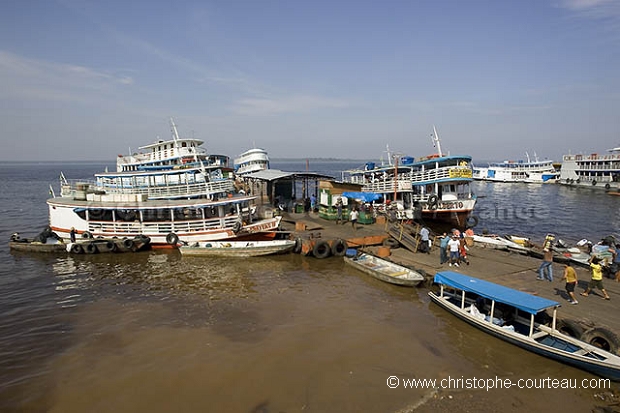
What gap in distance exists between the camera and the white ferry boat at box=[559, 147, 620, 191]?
58.6 m

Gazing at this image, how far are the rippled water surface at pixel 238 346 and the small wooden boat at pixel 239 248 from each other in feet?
6.50

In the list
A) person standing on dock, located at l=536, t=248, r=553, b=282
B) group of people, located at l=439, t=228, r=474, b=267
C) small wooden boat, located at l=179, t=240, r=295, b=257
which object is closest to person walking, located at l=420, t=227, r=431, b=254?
group of people, located at l=439, t=228, r=474, b=267

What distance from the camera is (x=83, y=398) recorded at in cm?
867

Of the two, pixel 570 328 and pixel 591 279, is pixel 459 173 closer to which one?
pixel 591 279

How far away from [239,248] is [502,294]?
14742mm

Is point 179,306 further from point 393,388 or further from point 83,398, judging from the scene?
point 393,388

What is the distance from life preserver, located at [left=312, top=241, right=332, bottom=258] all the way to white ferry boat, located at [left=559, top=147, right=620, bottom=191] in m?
62.8

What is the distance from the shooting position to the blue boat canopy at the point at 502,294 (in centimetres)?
978

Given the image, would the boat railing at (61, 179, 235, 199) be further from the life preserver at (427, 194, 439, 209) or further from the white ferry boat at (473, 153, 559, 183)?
the white ferry boat at (473, 153, 559, 183)

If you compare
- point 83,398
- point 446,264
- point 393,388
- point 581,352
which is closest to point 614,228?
point 446,264

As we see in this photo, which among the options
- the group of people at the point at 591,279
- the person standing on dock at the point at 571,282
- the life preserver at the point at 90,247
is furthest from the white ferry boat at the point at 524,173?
the life preserver at the point at 90,247

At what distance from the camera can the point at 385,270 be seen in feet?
54.9

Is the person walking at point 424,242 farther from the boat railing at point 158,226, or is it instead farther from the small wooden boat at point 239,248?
the boat railing at point 158,226

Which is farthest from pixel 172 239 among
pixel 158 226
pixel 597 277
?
pixel 597 277
